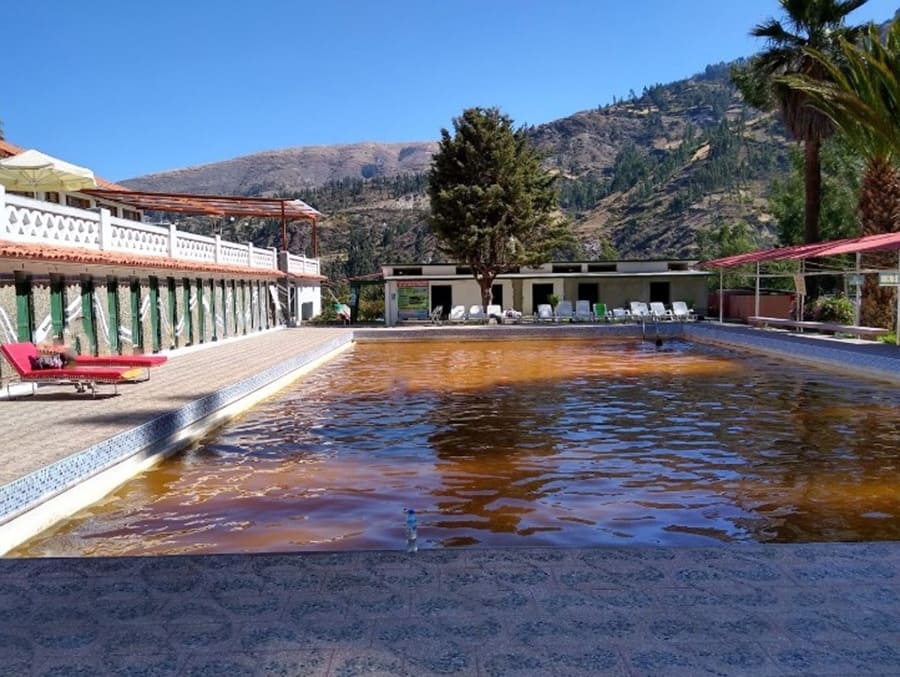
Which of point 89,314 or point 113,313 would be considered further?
point 113,313

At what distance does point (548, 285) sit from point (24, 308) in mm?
28538

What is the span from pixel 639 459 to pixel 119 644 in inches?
256

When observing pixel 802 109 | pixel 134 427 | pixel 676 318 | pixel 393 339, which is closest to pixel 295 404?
pixel 134 427

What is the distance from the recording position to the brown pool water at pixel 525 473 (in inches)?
257

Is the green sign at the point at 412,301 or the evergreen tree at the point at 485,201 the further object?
the green sign at the point at 412,301

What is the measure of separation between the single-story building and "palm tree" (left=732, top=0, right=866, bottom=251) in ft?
34.9

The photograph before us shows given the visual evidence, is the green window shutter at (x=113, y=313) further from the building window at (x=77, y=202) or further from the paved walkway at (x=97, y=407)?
the building window at (x=77, y=202)

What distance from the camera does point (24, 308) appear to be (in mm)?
13172

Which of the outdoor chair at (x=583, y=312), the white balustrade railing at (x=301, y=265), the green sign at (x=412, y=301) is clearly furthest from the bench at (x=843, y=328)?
the white balustrade railing at (x=301, y=265)

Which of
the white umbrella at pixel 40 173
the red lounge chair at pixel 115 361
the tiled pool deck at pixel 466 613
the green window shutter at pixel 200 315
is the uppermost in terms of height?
the white umbrella at pixel 40 173

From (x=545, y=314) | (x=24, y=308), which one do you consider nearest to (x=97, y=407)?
(x=24, y=308)

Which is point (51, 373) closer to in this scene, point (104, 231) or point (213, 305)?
point (104, 231)

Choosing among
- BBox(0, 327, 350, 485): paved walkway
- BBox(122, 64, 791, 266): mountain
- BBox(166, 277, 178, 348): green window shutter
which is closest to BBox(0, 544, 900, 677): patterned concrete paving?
BBox(0, 327, 350, 485): paved walkway

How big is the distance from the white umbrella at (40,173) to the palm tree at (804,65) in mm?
20727
